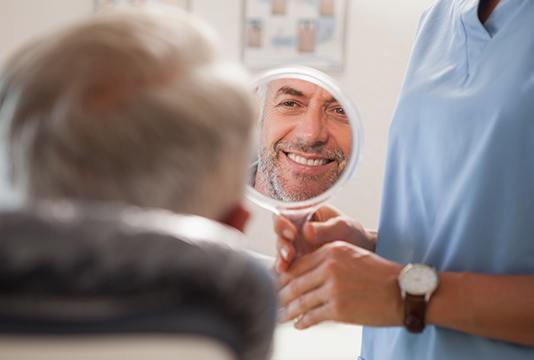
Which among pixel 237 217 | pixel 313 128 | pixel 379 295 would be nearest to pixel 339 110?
pixel 313 128

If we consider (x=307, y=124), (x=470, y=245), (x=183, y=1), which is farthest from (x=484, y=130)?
(x=183, y=1)

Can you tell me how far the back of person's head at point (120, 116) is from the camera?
1.76ft

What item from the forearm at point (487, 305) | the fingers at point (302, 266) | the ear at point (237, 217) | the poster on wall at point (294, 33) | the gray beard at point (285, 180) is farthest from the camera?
the poster on wall at point (294, 33)

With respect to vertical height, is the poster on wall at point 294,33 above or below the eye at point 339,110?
below

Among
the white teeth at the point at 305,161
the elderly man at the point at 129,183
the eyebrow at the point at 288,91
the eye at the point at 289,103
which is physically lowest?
the white teeth at the point at 305,161

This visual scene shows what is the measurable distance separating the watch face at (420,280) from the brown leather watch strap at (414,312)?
0.4 inches

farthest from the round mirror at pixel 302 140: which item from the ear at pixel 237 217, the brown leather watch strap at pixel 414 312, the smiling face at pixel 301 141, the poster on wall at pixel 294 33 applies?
the poster on wall at pixel 294 33

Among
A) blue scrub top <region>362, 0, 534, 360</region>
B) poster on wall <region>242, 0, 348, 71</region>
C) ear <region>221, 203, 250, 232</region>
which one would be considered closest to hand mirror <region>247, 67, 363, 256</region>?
blue scrub top <region>362, 0, 534, 360</region>

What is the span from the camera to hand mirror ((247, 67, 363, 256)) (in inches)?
45.6

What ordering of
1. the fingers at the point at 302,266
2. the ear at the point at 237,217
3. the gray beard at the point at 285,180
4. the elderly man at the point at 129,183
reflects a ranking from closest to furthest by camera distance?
1. the elderly man at the point at 129,183
2. the ear at the point at 237,217
3. the fingers at the point at 302,266
4. the gray beard at the point at 285,180

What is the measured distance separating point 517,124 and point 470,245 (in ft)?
0.62

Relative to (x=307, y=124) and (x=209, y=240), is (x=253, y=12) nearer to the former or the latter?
(x=307, y=124)

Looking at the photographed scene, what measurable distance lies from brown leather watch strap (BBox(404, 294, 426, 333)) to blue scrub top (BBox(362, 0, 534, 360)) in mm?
94

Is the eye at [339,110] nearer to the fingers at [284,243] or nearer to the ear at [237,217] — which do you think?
the fingers at [284,243]
